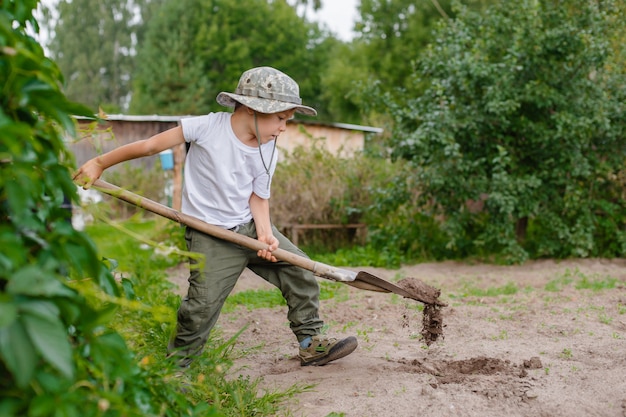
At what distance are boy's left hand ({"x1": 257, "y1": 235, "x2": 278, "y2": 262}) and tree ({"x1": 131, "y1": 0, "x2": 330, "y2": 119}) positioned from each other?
3534 cm

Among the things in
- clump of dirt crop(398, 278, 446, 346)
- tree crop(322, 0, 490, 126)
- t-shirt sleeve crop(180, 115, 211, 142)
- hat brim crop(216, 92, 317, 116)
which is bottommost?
clump of dirt crop(398, 278, 446, 346)

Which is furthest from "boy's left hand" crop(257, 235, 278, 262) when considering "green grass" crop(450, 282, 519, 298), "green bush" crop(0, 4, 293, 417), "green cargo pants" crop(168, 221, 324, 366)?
"green grass" crop(450, 282, 519, 298)

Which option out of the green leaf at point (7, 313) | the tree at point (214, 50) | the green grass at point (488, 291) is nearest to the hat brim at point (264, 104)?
the green leaf at point (7, 313)

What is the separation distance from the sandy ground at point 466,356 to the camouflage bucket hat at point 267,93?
1465 mm

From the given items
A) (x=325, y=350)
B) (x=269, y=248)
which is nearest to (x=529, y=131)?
(x=325, y=350)

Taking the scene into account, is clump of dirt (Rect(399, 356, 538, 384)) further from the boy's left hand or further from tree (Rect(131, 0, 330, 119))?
tree (Rect(131, 0, 330, 119))

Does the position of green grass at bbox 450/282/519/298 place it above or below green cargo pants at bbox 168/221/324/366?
below

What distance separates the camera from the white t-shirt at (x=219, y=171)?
3777mm

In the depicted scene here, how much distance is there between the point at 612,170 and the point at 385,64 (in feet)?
81.4

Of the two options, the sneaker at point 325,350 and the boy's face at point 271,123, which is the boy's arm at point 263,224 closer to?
the boy's face at point 271,123

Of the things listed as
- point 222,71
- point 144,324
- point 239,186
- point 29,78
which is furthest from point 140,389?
point 222,71

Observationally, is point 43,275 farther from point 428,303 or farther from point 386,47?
point 386,47

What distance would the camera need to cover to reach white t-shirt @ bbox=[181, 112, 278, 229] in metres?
3.78

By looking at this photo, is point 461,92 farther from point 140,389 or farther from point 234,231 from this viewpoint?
point 140,389
